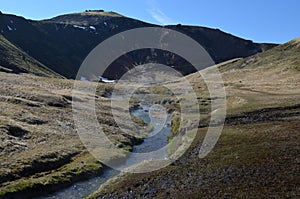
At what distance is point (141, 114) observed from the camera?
103750 millimetres

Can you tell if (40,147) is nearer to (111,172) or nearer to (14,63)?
(111,172)

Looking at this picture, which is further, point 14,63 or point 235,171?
point 14,63

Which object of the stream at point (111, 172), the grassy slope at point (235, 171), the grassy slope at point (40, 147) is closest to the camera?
the grassy slope at point (235, 171)

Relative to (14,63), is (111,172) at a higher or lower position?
lower

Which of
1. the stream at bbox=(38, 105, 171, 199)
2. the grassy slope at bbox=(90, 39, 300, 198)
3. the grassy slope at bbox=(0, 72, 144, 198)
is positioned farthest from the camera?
the grassy slope at bbox=(0, 72, 144, 198)

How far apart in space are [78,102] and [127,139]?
37540 millimetres

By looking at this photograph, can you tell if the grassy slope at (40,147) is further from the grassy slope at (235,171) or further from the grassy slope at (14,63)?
the grassy slope at (14,63)

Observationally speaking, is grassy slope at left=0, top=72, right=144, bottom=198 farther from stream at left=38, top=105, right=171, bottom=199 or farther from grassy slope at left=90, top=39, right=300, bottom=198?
grassy slope at left=90, top=39, right=300, bottom=198

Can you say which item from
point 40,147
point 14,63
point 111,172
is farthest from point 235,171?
point 14,63

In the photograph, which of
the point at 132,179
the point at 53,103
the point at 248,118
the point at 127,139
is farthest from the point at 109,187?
the point at 53,103

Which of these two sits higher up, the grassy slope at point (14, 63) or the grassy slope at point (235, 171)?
the grassy slope at point (14, 63)

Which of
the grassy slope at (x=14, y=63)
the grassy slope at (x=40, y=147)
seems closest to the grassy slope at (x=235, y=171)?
the grassy slope at (x=40, y=147)

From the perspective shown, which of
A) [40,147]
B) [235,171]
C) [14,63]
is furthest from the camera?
[14,63]

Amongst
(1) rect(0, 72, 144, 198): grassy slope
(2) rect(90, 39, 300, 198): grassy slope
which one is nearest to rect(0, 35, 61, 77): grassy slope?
(1) rect(0, 72, 144, 198): grassy slope
